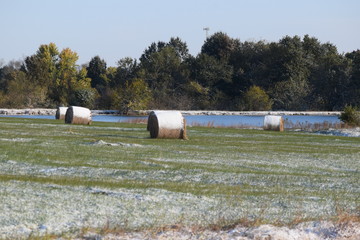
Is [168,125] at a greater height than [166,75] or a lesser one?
lesser

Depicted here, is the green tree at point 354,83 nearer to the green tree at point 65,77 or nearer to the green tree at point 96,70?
the green tree at point 65,77

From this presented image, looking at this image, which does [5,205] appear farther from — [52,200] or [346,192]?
[346,192]

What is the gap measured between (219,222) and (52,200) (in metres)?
2.76

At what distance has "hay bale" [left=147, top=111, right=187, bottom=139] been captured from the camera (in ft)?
96.0

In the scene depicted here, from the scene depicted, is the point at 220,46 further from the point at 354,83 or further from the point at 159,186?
the point at 159,186

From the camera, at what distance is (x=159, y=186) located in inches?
535

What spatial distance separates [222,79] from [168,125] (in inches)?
2603

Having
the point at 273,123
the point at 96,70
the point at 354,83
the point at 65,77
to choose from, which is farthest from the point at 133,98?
the point at 273,123

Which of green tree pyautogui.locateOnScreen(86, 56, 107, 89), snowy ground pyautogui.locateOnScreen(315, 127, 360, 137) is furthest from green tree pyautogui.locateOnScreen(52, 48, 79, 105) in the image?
snowy ground pyautogui.locateOnScreen(315, 127, 360, 137)

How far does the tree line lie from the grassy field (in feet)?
202

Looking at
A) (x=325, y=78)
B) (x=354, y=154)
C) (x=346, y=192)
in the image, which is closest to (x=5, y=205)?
(x=346, y=192)

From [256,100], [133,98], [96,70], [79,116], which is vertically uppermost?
[96,70]

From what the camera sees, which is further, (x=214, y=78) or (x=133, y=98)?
(x=214, y=78)

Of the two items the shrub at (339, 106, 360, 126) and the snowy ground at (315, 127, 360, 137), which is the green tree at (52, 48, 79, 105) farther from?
the snowy ground at (315, 127, 360, 137)
